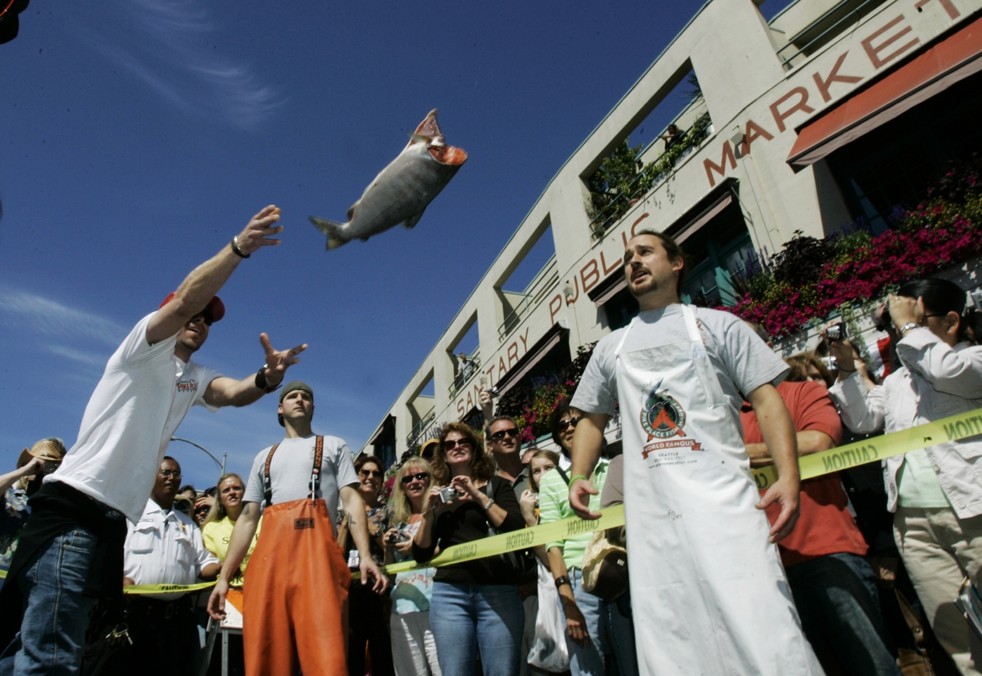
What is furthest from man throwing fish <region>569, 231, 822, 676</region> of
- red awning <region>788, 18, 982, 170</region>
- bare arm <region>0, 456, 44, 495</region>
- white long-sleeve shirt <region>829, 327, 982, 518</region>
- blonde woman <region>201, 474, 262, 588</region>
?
red awning <region>788, 18, 982, 170</region>

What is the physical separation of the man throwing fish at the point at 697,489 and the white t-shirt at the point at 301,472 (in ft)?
6.03

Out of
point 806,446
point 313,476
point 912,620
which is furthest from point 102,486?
point 912,620

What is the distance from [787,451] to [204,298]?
8.37 feet

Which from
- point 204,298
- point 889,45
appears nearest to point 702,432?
point 204,298

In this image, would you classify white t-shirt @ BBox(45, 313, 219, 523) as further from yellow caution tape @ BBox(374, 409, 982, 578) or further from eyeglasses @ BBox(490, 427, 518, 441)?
eyeglasses @ BBox(490, 427, 518, 441)

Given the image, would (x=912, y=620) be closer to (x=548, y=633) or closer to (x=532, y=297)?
(x=548, y=633)

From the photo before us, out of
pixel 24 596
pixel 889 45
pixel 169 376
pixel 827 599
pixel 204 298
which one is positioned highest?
pixel 889 45

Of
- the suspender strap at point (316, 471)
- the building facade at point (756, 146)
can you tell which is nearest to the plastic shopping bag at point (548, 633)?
the suspender strap at point (316, 471)

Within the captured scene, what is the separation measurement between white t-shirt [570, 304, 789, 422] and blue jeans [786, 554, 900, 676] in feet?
2.84

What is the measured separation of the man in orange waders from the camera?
311 cm

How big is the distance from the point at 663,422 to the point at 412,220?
8.09 feet

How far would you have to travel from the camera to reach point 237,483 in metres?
5.64

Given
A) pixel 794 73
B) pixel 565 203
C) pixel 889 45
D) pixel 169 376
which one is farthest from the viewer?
pixel 565 203

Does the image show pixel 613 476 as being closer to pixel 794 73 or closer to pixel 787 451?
pixel 787 451
